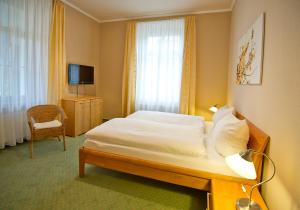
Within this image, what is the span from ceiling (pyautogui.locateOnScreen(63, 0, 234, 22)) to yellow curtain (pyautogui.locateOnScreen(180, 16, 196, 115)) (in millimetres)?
348

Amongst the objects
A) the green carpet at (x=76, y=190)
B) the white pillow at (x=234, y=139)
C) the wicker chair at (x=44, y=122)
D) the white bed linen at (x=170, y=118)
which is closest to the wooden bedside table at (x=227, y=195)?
the white pillow at (x=234, y=139)

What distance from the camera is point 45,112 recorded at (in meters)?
3.51

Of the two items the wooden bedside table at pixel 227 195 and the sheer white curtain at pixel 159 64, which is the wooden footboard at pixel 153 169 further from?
the sheer white curtain at pixel 159 64

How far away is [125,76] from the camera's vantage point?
5.14m

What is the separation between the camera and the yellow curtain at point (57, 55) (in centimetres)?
385

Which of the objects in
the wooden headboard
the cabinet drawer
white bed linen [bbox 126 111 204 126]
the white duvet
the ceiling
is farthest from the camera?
the cabinet drawer

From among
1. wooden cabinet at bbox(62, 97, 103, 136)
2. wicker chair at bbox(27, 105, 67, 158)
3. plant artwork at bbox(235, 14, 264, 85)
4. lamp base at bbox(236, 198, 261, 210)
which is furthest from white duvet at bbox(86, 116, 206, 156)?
wooden cabinet at bbox(62, 97, 103, 136)

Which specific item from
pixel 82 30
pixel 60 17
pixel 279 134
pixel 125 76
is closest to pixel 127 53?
pixel 125 76

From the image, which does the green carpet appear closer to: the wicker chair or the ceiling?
the wicker chair

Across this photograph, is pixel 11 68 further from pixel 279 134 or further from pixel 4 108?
pixel 279 134

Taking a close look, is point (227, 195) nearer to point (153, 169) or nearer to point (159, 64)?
point (153, 169)

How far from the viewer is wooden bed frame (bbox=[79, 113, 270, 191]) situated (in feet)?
5.71

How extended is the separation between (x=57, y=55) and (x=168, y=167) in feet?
11.0

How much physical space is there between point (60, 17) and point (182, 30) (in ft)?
9.10
